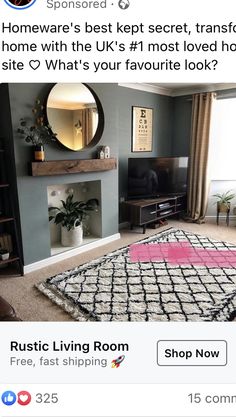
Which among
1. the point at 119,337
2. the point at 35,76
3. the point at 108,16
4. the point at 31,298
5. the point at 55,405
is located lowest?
the point at 31,298

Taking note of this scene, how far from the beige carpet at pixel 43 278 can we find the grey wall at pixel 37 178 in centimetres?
21

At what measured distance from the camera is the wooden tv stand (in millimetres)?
3355

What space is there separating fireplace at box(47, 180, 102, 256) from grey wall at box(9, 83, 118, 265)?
15cm

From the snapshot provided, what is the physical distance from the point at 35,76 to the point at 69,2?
18cm

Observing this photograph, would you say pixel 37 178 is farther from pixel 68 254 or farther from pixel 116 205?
pixel 116 205

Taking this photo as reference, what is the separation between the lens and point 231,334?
60 cm

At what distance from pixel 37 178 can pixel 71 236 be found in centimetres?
79

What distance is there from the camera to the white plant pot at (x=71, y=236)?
9.27 ft

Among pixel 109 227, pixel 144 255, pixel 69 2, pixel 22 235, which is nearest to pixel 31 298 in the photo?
pixel 22 235

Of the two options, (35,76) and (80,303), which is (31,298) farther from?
(35,76)

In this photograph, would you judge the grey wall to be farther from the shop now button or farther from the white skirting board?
the shop now button

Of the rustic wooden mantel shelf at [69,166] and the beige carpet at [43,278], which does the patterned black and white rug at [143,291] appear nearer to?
the beige carpet at [43,278]

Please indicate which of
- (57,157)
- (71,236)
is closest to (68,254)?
(71,236)

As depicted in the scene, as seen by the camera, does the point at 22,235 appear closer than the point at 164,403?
No
